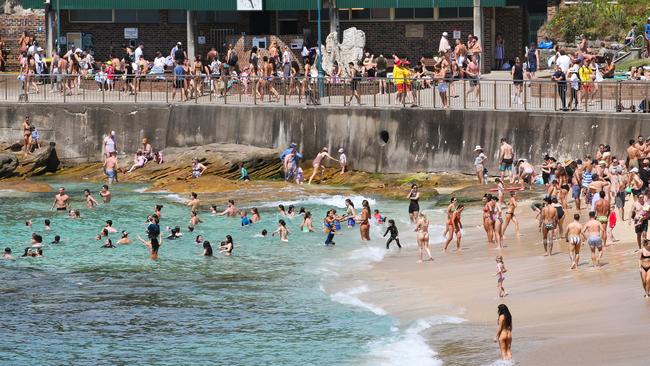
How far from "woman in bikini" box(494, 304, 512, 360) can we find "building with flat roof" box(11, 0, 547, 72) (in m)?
28.8

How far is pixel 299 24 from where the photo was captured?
201 feet

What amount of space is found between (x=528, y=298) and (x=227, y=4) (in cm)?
2807

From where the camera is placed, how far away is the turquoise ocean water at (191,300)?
31531 millimetres

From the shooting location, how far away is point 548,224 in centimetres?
3741

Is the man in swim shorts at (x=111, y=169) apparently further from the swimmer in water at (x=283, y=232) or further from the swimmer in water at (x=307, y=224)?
the swimmer in water at (x=283, y=232)

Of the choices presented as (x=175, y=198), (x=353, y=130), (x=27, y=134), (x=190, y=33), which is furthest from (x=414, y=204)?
(x=190, y=33)

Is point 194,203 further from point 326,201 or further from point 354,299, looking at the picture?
point 354,299

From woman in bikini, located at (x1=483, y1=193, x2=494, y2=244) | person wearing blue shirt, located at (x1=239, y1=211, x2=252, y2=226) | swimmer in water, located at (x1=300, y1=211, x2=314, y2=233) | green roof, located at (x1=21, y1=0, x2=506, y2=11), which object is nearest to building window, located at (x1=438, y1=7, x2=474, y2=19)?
green roof, located at (x1=21, y1=0, x2=506, y2=11)

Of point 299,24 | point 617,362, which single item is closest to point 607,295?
point 617,362

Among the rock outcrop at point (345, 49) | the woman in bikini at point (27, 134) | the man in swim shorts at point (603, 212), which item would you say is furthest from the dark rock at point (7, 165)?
the man in swim shorts at point (603, 212)

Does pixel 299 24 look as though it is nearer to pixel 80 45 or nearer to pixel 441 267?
pixel 80 45

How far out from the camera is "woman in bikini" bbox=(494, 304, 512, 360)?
1121 inches

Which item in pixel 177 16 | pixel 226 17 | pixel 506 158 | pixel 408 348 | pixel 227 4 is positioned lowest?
pixel 408 348

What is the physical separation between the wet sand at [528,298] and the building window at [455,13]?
18026 millimetres
